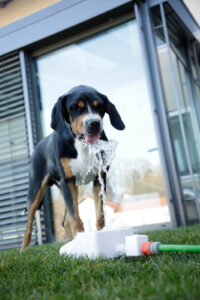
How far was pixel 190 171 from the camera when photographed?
5152 millimetres

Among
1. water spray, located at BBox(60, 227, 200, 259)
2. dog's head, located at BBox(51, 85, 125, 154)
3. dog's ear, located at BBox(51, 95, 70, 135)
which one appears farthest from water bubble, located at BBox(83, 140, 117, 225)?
water spray, located at BBox(60, 227, 200, 259)

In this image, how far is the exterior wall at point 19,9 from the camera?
6.27 m

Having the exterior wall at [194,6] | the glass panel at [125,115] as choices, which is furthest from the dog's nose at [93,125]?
the exterior wall at [194,6]

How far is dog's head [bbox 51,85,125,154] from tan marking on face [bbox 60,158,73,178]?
0.73 ft

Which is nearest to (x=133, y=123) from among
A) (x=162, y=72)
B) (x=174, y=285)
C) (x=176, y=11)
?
(x=162, y=72)

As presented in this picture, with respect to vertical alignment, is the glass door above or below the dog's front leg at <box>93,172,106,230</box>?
above

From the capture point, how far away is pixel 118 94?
19.2 ft

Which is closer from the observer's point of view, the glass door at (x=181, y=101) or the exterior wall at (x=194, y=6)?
the glass door at (x=181, y=101)

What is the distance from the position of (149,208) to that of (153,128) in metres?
1.20

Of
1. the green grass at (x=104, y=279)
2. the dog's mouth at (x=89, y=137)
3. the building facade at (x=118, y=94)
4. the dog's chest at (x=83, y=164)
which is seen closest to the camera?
the green grass at (x=104, y=279)

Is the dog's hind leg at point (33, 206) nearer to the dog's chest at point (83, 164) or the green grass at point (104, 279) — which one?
the dog's chest at point (83, 164)

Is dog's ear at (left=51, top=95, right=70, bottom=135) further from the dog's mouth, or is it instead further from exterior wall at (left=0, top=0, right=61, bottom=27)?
exterior wall at (left=0, top=0, right=61, bottom=27)

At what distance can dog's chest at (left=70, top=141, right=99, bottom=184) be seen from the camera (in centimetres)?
310

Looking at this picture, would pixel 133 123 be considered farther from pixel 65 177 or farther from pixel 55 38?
pixel 65 177
